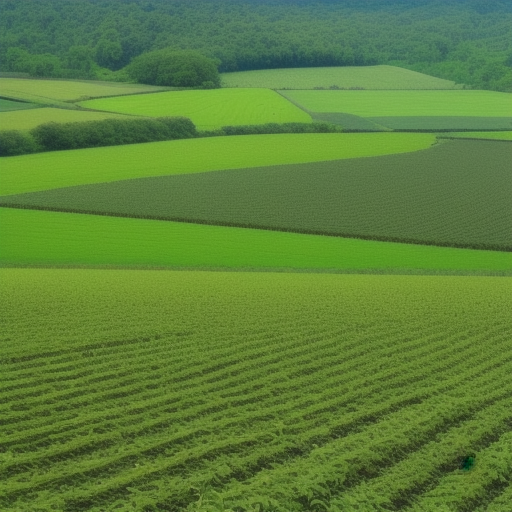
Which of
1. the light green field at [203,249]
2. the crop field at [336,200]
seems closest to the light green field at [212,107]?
the crop field at [336,200]

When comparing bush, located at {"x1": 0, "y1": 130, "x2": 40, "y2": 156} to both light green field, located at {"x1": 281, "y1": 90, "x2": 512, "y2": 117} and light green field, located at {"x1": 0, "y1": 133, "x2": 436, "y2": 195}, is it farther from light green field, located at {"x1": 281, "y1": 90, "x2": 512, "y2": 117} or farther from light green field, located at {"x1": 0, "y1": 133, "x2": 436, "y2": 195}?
light green field, located at {"x1": 281, "y1": 90, "x2": 512, "y2": 117}

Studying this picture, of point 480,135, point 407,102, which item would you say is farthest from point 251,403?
point 407,102

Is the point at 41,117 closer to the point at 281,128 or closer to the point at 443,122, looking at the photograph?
the point at 281,128

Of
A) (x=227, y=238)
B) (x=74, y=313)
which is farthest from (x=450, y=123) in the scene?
(x=74, y=313)

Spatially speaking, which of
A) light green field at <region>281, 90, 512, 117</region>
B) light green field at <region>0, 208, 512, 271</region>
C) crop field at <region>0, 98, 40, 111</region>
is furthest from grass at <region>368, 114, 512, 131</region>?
light green field at <region>0, 208, 512, 271</region>

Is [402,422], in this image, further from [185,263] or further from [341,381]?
[185,263]
